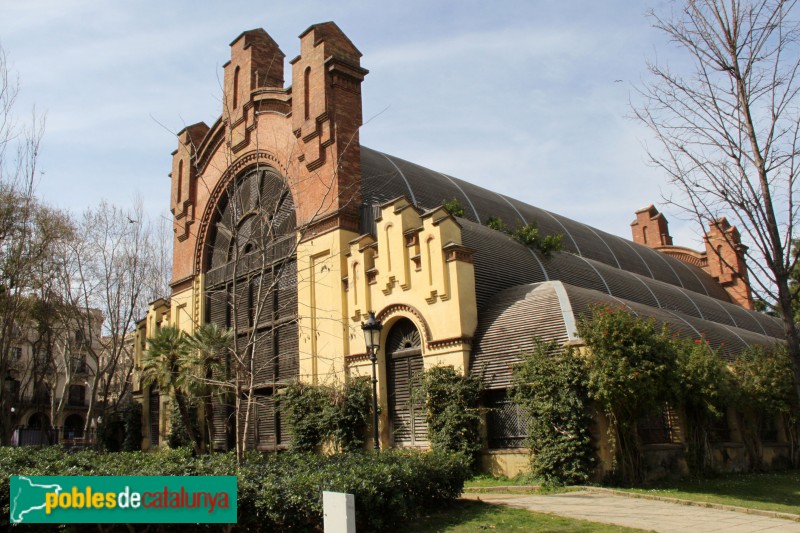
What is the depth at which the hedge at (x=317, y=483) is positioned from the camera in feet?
32.1

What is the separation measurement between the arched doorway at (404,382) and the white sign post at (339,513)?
38.0 feet

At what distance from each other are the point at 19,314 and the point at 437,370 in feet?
65.8

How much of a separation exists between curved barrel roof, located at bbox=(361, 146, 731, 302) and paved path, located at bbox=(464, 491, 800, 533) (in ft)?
37.3

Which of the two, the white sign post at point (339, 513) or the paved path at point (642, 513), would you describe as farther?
the paved path at point (642, 513)

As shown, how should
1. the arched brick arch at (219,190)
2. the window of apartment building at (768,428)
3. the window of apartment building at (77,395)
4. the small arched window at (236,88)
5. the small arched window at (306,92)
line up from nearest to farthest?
the window of apartment building at (768,428)
the small arched window at (306,92)
the arched brick arch at (219,190)
the small arched window at (236,88)
the window of apartment building at (77,395)

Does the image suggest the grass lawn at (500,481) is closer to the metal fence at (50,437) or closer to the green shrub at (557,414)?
the green shrub at (557,414)

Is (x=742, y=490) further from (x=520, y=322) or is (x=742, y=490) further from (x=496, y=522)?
(x=496, y=522)

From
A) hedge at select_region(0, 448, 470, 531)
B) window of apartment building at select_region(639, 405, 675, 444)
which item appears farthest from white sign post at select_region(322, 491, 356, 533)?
window of apartment building at select_region(639, 405, 675, 444)

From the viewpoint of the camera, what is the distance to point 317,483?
10.2 m

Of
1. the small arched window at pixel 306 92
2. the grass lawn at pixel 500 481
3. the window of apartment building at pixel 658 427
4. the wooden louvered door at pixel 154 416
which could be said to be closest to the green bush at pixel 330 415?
the grass lawn at pixel 500 481

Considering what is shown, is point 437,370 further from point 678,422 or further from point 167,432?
point 167,432

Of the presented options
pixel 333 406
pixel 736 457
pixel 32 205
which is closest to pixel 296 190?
pixel 333 406

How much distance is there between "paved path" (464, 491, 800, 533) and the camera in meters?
10.4

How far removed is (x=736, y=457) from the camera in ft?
68.5
